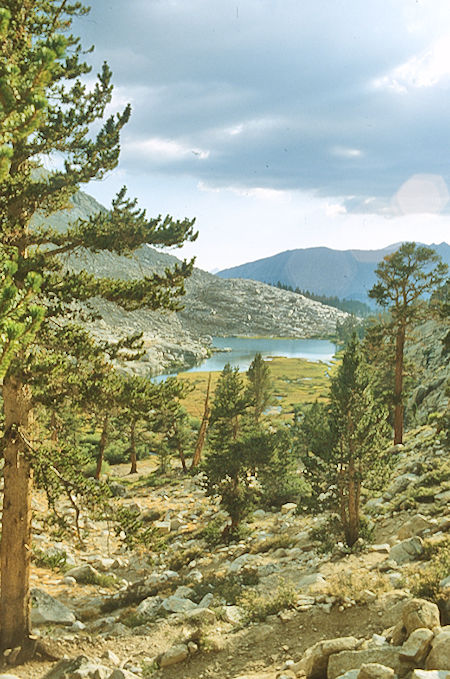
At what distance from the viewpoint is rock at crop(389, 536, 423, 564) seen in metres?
10.8

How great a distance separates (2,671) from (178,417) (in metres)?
26.6

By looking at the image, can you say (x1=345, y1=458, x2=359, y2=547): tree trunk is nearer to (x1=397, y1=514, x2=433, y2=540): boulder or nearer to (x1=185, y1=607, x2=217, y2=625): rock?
(x1=397, y1=514, x2=433, y2=540): boulder

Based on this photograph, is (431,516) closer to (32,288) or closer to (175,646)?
(175,646)

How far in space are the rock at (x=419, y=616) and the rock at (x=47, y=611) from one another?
7.94 m

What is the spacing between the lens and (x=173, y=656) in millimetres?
7785

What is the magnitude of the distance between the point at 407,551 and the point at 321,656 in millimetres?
5796

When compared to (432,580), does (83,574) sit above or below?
below

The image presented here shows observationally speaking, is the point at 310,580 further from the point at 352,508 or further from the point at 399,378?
the point at 399,378

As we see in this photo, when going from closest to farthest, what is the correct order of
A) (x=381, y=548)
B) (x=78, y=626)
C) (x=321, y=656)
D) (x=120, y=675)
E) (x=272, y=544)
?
(x=321, y=656) → (x=120, y=675) → (x=78, y=626) → (x=381, y=548) → (x=272, y=544)

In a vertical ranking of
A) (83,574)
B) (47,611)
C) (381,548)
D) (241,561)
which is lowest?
(83,574)

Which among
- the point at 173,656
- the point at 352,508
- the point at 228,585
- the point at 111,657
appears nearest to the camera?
the point at 173,656

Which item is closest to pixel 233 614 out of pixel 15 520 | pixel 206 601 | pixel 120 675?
pixel 206 601

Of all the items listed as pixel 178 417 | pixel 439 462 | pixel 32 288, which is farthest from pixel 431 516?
pixel 178 417

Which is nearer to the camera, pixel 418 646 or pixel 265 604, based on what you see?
pixel 418 646
